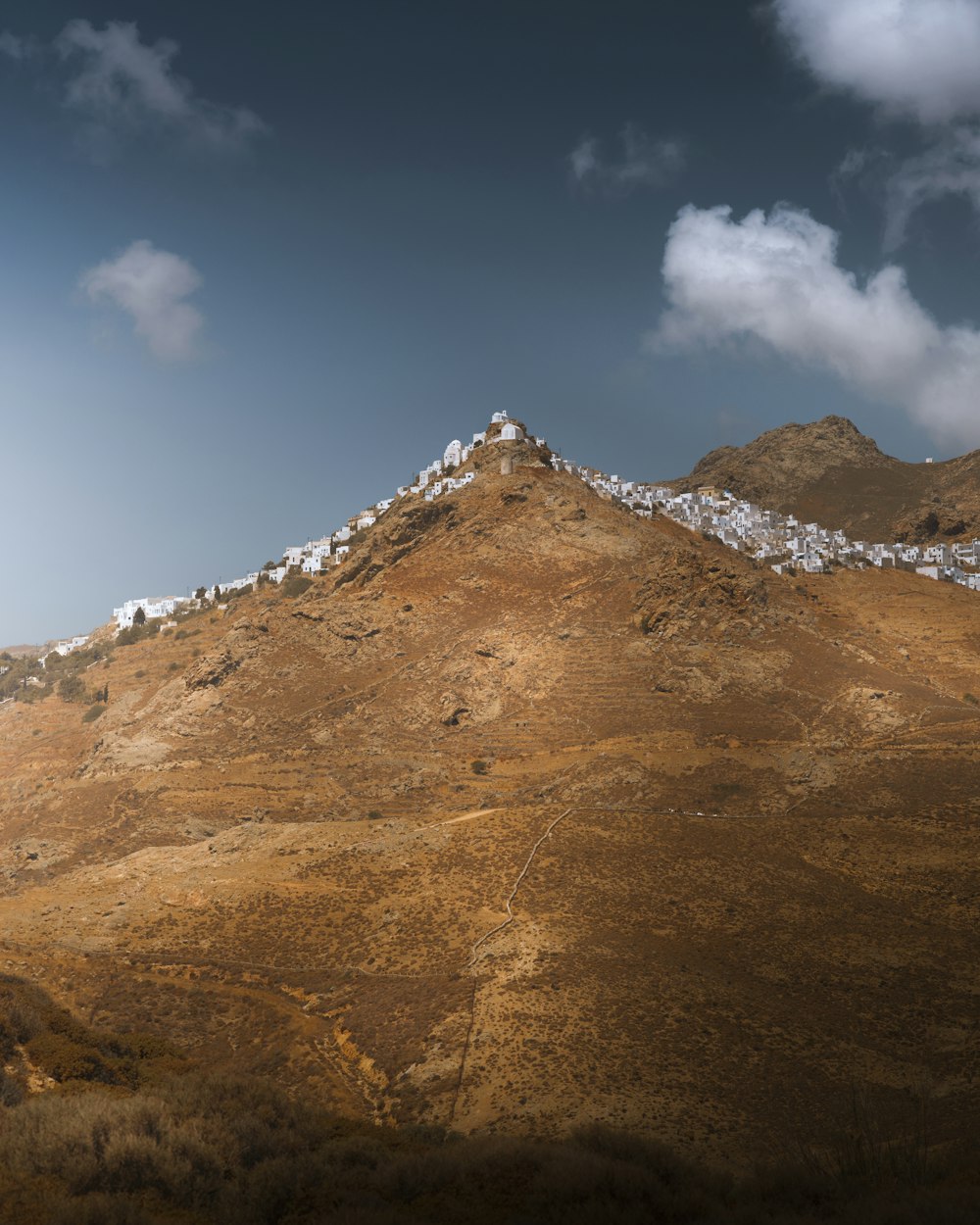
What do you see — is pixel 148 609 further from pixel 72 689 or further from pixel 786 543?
pixel 786 543

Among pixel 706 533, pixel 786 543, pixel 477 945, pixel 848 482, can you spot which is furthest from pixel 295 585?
pixel 848 482

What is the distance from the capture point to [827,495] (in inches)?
4373

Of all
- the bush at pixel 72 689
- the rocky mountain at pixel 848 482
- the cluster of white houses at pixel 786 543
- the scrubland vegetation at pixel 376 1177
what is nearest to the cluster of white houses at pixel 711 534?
the cluster of white houses at pixel 786 543

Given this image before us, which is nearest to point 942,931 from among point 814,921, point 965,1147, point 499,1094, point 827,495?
point 814,921

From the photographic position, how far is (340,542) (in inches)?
3118

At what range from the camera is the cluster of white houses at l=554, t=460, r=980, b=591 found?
235 feet

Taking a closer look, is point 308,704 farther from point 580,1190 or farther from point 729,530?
point 729,530

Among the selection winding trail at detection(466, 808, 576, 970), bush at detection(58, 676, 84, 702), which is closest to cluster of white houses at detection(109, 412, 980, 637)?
bush at detection(58, 676, 84, 702)

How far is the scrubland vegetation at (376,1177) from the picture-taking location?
28.7ft

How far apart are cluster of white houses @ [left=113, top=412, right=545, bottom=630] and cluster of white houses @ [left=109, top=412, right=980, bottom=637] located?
114 mm

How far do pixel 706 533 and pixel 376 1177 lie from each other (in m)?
71.0

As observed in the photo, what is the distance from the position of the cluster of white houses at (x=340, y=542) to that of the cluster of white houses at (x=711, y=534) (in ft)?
0.37

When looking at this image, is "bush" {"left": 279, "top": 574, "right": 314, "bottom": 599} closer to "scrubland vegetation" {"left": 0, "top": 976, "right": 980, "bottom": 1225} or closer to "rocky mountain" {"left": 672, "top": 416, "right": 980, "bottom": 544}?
"scrubland vegetation" {"left": 0, "top": 976, "right": 980, "bottom": 1225}

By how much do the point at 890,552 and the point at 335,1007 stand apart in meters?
75.4
